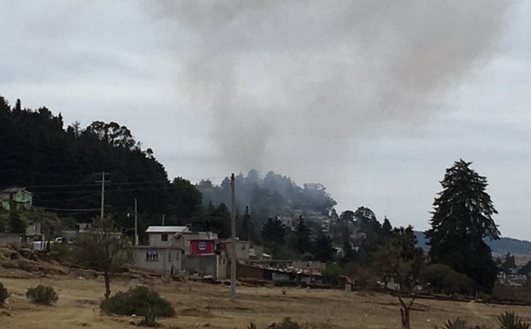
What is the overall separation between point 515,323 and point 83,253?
22178 millimetres

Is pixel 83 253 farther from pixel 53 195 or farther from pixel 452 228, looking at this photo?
pixel 53 195

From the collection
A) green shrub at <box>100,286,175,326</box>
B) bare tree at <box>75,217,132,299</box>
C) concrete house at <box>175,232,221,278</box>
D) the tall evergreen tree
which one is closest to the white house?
concrete house at <box>175,232,221,278</box>

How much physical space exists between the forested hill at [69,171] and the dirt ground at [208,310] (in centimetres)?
4431

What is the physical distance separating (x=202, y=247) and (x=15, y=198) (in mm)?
22451

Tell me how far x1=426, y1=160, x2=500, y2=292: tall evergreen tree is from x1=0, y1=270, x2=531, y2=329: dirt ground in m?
17.8

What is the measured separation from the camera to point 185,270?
7881cm

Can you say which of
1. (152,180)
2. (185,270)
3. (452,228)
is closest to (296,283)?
(185,270)

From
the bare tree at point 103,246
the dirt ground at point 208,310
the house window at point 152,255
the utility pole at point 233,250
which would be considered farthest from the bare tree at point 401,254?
the house window at point 152,255

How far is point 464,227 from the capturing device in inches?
3108

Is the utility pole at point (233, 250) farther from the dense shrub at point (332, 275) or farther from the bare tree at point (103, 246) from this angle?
the dense shrub at point (332, 275)

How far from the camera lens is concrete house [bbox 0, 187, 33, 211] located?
3544 inches

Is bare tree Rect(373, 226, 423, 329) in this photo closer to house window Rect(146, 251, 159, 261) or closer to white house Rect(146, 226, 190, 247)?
house window Rect(146, 251, 159, 261)

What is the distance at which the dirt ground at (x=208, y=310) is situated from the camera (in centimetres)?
2492

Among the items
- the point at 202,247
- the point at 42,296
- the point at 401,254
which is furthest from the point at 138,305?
the point at 202,247
